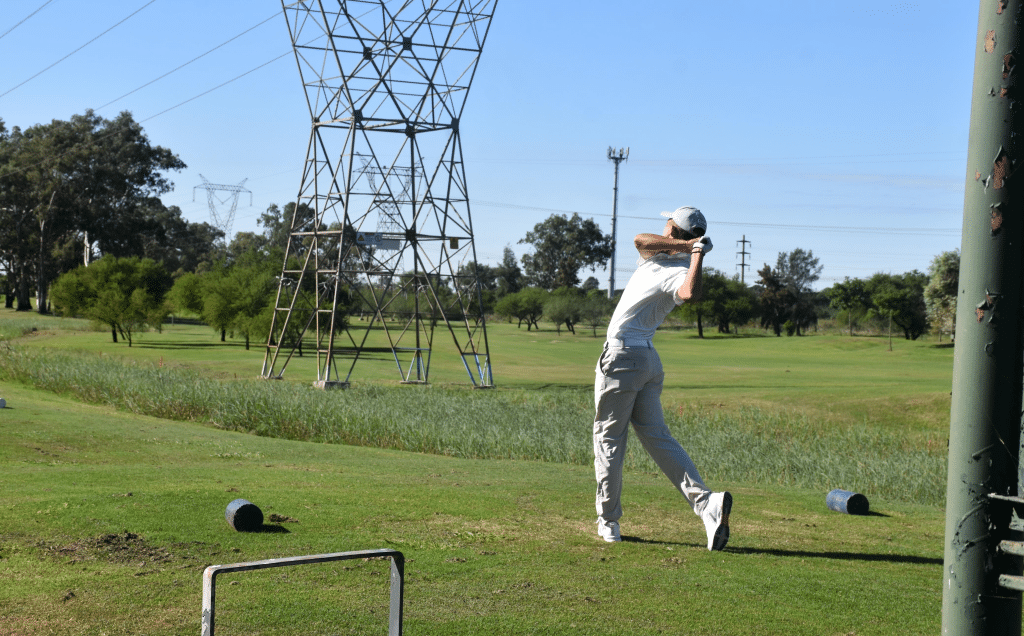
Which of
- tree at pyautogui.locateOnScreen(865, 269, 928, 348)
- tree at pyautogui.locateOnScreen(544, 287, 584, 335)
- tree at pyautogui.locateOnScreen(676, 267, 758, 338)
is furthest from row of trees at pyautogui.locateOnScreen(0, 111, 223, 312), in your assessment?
tree at pyautogui.locateOnScreen(865, 269, 928, 348)

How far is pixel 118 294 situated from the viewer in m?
56.1

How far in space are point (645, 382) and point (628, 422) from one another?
357 mm

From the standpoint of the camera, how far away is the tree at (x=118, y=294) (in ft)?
181

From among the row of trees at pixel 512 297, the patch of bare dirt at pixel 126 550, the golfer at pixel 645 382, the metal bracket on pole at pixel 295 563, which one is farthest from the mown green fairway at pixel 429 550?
the row of trees at pixel 512 297

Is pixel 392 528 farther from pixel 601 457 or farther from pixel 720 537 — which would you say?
pixel 720 537

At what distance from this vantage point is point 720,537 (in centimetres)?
718

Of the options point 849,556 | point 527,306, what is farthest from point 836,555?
point 527,306

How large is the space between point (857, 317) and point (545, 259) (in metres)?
50.3

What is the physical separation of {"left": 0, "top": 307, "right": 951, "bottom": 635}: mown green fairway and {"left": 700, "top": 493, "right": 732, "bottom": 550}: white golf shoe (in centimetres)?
10

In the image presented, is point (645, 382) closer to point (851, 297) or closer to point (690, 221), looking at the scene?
point (690, 221)

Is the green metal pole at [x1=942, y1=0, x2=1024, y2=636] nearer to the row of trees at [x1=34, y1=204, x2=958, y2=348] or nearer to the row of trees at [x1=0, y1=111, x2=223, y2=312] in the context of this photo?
the row of trees at [x1=34, y1=204, x2=958, y2=348]

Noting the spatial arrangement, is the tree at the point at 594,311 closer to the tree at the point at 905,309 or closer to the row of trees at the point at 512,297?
the row of trees at the point at 512,297

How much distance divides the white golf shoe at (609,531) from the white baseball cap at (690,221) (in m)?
2.22

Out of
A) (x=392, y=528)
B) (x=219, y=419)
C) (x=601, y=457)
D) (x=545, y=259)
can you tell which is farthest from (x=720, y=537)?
(x=545, y=259)
